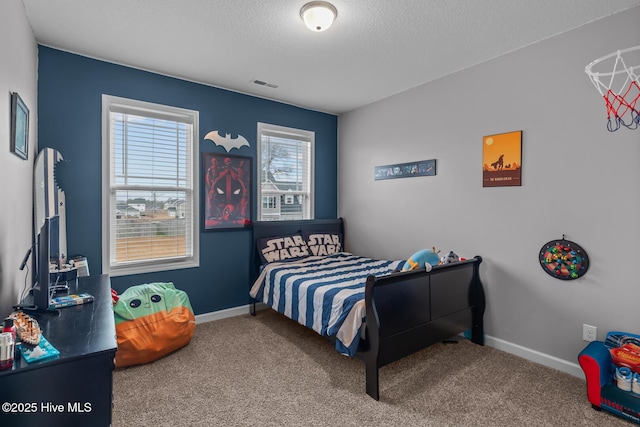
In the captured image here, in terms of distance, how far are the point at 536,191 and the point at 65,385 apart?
10.2ft

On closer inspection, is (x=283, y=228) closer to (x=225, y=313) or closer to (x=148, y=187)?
(x=225, y=313)

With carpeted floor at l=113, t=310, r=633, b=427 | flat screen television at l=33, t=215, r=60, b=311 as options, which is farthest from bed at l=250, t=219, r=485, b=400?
flat screen television at l=33, t=215, r=60, b=311

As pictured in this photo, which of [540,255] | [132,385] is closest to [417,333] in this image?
[540,255]

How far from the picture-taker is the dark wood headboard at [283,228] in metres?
Result: 3.82

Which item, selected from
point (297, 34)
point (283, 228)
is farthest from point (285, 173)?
point (297, 34)

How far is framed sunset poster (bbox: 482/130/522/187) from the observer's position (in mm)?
2719

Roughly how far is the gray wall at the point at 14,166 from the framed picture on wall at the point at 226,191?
1.45 m

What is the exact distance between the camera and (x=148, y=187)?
3207 millimetres

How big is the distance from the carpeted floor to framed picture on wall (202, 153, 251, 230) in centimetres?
131

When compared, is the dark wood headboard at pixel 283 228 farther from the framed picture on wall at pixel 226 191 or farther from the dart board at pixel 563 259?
the dart board at pixel 563 259

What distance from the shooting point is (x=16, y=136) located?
6.14 ft

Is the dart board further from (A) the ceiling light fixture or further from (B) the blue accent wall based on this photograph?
(B) the blue accent wall

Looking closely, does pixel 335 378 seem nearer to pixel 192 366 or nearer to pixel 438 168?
pixel 192 366

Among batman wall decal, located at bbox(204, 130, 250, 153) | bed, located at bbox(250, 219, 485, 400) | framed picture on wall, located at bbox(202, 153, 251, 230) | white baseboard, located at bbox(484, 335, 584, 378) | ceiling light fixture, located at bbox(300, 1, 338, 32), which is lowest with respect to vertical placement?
white baseboard, located at bbox(484, 335, 584, 378)
